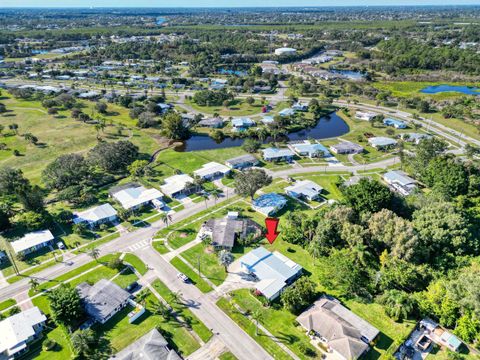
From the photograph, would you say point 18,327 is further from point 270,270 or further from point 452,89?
point 452,89

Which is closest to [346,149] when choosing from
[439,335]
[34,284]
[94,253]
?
[439,335]

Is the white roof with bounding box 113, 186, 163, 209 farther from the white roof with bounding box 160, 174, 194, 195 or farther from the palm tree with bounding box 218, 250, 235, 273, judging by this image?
the palm tree with bounding box 218, 250, 235, 273

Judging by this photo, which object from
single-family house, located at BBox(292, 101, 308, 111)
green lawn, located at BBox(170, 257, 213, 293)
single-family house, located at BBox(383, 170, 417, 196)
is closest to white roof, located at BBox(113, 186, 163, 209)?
green lawn, located at BBox(170, 257, 213, 293)

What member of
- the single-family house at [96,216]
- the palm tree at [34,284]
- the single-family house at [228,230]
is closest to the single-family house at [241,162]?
the single-family house at [228,230]

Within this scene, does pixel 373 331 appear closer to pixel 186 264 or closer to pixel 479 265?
pixel 479 265

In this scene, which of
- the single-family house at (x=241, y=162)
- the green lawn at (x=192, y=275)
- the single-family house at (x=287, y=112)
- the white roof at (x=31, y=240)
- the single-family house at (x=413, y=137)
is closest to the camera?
the green lawn at (x=192, y=275)

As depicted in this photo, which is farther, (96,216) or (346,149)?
(346,149)

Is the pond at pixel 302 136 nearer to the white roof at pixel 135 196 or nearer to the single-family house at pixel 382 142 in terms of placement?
the single-family house at pixel 382 142
